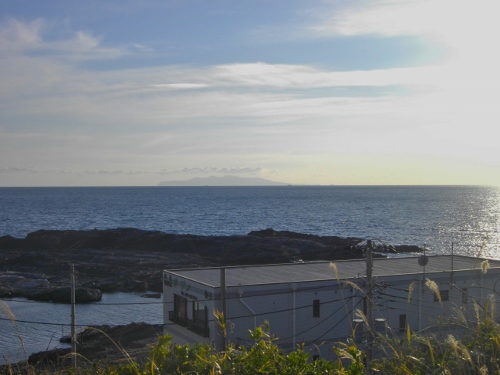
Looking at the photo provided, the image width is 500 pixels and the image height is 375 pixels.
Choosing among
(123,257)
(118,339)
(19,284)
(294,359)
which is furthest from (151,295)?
(294,359)

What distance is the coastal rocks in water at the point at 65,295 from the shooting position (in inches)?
1561

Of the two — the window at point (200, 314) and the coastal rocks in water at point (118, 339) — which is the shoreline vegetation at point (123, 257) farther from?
the window at point (200, 314)

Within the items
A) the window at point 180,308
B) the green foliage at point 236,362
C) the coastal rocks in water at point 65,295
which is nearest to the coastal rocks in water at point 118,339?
the window at point 180,308

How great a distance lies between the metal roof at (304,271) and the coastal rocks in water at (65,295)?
18.7 m

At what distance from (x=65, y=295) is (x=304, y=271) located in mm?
23335

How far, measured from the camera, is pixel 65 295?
3988cm

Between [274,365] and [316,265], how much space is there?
857 inches

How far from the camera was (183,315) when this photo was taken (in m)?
22.1

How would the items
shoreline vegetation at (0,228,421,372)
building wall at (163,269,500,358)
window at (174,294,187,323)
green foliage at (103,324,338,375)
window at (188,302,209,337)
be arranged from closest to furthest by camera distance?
green foliage at (103,324,338,375), building wall at (163,269,500,358), window at (188,302,209,337), window at (174,294,187,323), shoreline vegetation at (0,228,421,372)

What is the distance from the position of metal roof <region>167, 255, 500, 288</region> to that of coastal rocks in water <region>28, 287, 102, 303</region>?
18677mm

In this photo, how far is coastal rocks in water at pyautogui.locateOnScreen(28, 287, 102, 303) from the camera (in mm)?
39656

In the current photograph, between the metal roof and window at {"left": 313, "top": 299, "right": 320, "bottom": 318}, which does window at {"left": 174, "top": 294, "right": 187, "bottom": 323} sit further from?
window at {"left": 313, "top": 299, "right": 320, "bottom": 318}

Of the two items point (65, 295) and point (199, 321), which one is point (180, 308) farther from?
point (65, 295)

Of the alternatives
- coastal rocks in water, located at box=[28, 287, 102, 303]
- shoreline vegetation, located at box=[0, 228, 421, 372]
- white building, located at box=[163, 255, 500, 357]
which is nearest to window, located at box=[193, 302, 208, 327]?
white building, located at box=[163, 255, 500, 357]
